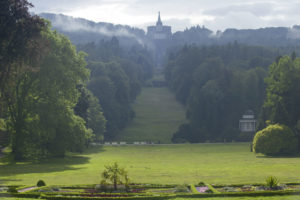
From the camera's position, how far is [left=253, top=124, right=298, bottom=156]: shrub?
67438mm

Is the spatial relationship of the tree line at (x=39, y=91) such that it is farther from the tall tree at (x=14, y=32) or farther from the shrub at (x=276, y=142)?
the shrub at (x=276, y=142)

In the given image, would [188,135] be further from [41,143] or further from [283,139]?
[41,143]

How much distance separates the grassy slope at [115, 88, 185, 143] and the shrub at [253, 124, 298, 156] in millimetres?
38064

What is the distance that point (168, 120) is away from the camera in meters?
130

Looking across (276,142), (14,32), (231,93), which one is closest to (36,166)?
(14,32)

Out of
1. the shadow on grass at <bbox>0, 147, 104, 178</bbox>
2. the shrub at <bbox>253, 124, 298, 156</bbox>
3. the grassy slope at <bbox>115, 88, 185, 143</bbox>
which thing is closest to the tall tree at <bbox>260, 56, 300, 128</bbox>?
the shrub at <bbox>253, 124, 298, 156</bbox>

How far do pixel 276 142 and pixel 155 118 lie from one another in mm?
67243

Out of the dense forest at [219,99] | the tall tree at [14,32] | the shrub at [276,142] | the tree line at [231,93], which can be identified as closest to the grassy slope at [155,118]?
the tree line at [231,93]

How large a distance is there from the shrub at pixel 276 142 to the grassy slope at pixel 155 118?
38064 mm

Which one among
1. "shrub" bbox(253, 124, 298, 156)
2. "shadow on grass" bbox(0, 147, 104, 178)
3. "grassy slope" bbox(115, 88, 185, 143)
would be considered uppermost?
"grassy slope" bbox(115, 88, 185, 143)

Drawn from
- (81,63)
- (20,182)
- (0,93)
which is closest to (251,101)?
(81,63)

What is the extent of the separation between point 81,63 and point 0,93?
11459 millimetres

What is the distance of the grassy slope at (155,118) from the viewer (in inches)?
4397

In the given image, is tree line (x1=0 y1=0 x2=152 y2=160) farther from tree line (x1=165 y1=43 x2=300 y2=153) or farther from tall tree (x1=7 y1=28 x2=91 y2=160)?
tree line (x1=165 y1=43 x2=300 y2=153)
